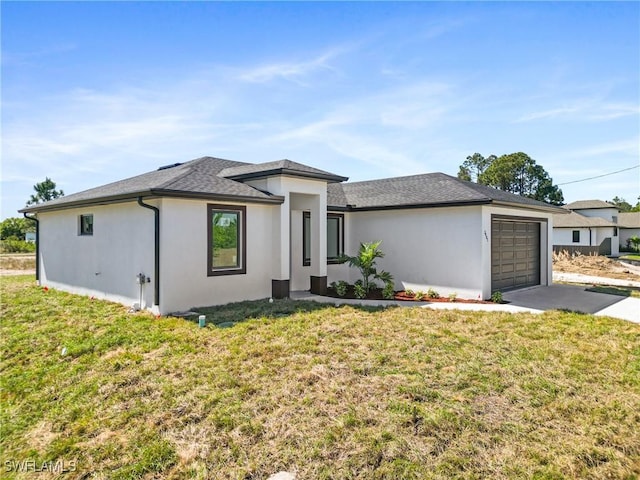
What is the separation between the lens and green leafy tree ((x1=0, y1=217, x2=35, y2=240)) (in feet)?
120

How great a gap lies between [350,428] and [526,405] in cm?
226

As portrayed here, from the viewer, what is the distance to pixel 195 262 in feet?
30.8

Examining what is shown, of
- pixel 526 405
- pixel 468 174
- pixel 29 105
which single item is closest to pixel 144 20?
pixel 29 105

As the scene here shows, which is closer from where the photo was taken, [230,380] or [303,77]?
[230,380]

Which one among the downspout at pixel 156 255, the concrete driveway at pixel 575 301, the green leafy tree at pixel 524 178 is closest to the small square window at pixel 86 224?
the downspout at pixel 156 255

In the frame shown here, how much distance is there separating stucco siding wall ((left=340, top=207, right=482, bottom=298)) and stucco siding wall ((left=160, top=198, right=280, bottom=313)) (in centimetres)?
378

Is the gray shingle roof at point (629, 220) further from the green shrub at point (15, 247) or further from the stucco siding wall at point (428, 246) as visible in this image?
the green shrub at point (15, 247)

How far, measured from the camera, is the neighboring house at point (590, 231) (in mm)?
33000

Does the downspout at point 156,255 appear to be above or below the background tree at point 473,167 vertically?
below

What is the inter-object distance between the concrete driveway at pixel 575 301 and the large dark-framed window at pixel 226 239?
25.4 feet

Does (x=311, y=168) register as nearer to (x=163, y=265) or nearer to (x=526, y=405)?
(x=163, y=265)

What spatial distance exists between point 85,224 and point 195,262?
193 inches

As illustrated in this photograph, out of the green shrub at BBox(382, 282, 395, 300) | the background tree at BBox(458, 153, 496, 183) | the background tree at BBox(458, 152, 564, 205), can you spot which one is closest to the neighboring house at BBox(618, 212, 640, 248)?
the background tree at BBox(458, 152, 564, 205)

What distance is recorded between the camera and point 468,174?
52.8 m
